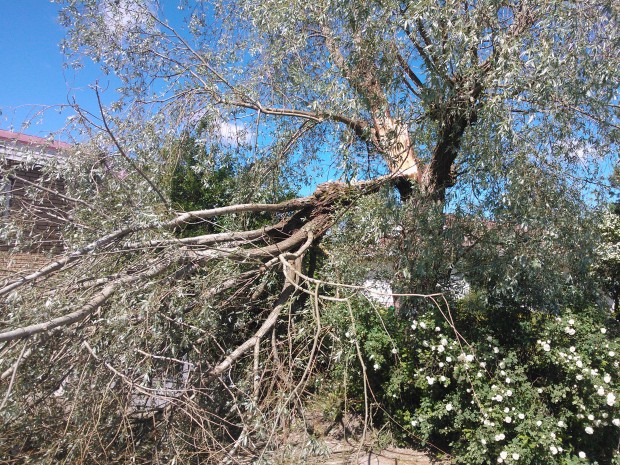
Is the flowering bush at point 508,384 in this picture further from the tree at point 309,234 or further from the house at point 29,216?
the house at point 29,216

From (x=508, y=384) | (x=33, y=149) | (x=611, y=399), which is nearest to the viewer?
(x=611, y=399)

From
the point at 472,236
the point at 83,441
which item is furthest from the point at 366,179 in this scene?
the point at 83,441

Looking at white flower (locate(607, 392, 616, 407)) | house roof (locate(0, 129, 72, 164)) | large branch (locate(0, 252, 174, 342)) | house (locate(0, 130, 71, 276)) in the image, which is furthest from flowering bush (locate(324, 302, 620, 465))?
house roof (locate(0, 129, 72, 164))

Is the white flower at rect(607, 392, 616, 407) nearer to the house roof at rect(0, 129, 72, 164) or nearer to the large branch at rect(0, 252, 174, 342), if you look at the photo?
the large branch at rect(0, 252, 174, 342)

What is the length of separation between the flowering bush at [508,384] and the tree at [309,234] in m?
0.40

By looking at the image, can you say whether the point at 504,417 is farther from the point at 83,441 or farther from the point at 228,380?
the point at 83,441

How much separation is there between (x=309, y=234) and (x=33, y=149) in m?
3.77

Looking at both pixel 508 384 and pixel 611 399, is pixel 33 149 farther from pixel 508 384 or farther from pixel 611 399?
pixel 611 399

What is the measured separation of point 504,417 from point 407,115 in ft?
10.8

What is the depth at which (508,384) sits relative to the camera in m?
5.32

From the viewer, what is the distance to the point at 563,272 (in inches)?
224

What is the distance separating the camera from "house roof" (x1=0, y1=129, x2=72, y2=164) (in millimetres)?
6422

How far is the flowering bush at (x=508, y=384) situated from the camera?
5070 millimetres

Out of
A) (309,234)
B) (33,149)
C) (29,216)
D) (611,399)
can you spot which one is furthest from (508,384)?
(33,149)
